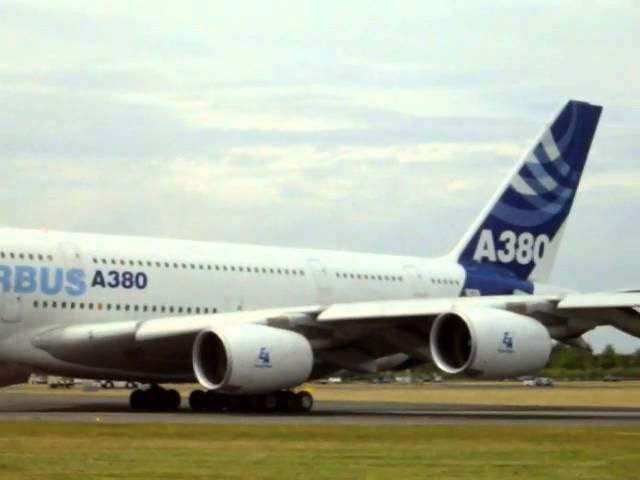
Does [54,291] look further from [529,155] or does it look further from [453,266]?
[529,155]

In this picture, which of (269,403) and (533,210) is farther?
(533,210)

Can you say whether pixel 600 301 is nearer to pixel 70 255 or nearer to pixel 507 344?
pixel 507 344

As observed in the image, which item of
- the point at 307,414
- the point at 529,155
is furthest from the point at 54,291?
the point at 529,155

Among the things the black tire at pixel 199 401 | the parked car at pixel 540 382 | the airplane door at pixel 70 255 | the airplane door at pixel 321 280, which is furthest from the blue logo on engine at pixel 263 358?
the parked car at pixel 540 382

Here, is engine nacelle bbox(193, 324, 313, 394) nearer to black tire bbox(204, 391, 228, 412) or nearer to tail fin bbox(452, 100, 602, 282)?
black tire bbox(204, 391, 228, 412)

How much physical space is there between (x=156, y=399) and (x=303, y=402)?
4451 millimetres

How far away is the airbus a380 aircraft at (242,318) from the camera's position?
30.5 metres

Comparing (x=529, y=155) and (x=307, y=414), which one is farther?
(x=529, y=155)

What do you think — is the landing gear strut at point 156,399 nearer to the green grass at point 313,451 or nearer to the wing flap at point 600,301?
the wing flap at point 600,301

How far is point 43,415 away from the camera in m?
29.0

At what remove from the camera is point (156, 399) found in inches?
1395

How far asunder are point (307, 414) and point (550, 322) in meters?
5.56

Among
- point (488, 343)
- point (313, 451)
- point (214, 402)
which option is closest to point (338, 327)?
point (214, 402)

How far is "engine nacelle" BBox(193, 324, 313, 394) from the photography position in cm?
3020
